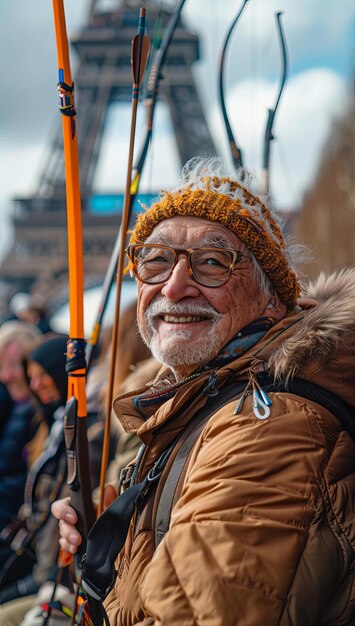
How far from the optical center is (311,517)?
1346 millimetres

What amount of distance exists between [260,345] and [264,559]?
54cm

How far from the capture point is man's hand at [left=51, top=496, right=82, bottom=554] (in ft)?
6.54

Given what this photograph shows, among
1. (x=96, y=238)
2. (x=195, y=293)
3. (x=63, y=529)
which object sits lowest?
(x=63, y=529)

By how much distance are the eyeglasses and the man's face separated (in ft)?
0.05

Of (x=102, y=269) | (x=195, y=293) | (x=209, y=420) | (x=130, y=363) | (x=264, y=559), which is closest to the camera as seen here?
(x=264, y=559)

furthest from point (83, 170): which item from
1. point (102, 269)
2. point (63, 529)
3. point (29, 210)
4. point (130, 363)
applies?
point (63, 529)

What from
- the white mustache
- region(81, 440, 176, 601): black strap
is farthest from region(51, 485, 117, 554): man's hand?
the white mustache

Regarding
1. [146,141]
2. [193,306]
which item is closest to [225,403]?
[193,306]

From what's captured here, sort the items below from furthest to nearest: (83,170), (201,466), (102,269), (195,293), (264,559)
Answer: (83,170) → (102,269) → (195,293) → (201,466) → (264,559)

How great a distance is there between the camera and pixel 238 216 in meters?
1.90

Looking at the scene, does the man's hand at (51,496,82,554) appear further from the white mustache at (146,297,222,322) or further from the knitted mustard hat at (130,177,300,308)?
the knitted mustard hat at (130,177,300,308)

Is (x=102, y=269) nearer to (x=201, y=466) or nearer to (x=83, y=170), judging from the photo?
(x=83, y=170)

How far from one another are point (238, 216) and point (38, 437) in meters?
2.42

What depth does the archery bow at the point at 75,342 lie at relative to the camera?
198 centimetres
